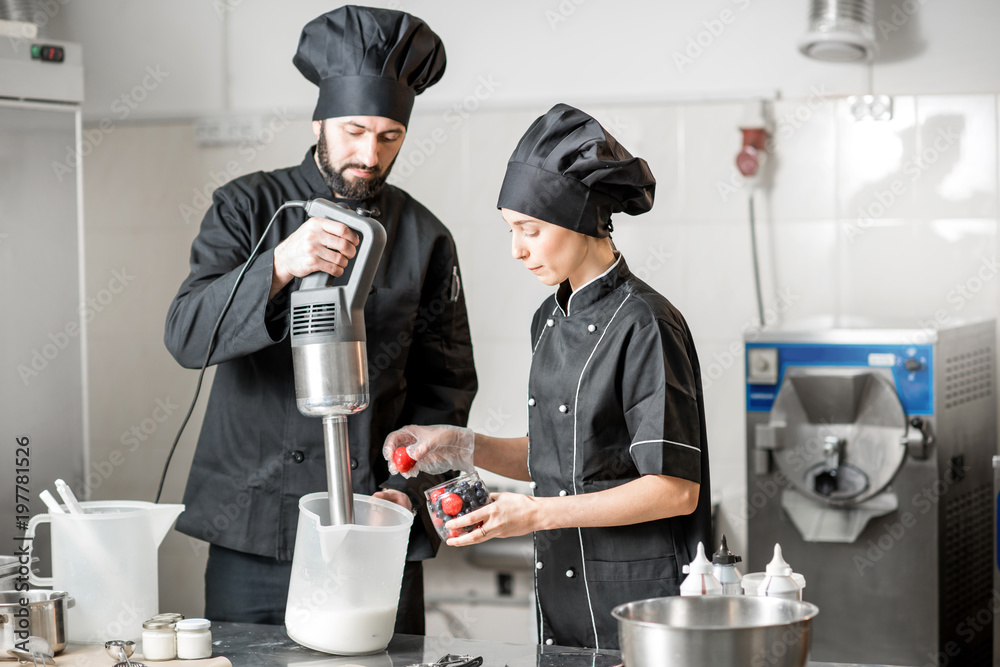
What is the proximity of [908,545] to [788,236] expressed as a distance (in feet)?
3.21

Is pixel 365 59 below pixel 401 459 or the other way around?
the other way around

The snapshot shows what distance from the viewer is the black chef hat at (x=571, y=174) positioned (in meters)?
1.63

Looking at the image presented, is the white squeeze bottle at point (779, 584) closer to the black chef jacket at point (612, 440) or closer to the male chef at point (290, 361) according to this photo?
the black chef jacket at point (612, 440)

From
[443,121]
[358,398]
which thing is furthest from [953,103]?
[358,398]

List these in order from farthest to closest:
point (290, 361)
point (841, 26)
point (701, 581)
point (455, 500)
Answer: point (841, 26), point (290, 361), point (455, 500), point (701, 581)

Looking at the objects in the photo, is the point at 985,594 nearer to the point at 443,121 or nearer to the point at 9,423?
the point at 443,121

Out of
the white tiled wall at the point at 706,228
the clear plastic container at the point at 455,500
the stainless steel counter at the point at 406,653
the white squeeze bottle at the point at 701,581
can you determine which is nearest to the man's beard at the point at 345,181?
the clear plastic container at the point at 455,500

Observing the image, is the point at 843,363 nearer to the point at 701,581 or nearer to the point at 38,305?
the point at 701,581

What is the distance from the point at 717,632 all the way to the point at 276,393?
104 cm

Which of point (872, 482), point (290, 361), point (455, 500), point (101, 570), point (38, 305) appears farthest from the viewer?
Result: point (38, 305)

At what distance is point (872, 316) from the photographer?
3.03 metres

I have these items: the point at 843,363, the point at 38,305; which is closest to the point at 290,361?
the point at 38,305

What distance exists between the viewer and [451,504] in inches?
57.3

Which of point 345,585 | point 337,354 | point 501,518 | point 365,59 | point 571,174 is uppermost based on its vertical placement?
point 365,59
